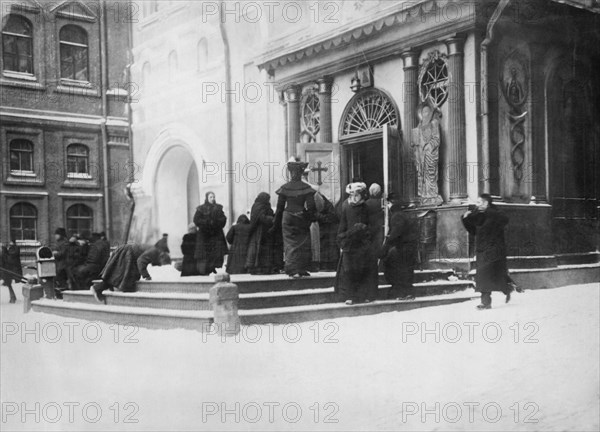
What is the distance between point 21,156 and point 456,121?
459cm

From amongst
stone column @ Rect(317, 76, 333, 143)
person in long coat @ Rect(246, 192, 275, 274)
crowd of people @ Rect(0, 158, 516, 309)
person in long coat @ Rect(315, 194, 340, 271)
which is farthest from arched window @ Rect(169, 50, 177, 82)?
stone column @ Rect(317, 76, 333, 143)

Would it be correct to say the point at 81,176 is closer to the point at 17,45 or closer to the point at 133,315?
the point at 17,45

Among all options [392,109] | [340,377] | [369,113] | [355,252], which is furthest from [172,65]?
[369,113]

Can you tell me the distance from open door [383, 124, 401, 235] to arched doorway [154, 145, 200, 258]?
2.94 metres

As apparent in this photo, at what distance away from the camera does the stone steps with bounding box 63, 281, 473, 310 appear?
6.45 meters

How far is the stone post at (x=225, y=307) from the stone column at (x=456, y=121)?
2.98 metres

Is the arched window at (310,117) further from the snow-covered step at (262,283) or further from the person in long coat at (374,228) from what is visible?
the snow-covered step at (262,283)

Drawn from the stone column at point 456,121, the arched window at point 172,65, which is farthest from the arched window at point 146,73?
the stone column at point 456,121

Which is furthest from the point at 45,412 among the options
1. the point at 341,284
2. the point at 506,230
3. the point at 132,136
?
the point at 506,230

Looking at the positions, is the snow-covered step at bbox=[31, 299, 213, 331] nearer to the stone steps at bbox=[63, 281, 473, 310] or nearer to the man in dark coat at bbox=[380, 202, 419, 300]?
the stone steps at bbox=[63, 281, 473, 310]

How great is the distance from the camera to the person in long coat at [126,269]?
7.39 metres

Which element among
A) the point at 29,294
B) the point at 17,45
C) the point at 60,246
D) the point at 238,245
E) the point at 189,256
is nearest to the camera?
the point at 17,45

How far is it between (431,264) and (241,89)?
280 cm

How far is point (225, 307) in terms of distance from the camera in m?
5.89
